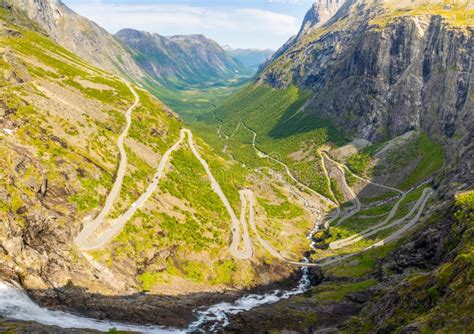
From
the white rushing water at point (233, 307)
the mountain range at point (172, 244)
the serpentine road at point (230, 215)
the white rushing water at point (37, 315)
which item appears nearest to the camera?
the white rushing water at point (37, 315)

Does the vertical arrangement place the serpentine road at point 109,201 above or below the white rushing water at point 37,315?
above

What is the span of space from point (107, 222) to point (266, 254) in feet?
181

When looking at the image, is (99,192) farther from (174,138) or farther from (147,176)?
(174,138)

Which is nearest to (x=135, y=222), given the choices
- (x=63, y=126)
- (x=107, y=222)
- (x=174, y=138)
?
(x=107, y=222)

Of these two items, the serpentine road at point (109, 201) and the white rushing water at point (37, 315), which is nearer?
the white rushing water at point (37, 315)

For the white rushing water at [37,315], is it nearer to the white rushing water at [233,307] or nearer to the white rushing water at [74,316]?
the white rushing water at [74,316]

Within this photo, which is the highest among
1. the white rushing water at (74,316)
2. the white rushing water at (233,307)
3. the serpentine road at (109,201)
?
the serpentine road at (109,201)

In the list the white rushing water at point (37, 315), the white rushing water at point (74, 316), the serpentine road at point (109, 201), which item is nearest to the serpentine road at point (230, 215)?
the serpentine road at point (109, 201)

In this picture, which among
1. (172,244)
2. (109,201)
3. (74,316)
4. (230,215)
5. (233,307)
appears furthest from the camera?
(230,215)

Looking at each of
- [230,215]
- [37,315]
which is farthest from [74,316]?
[230,215]

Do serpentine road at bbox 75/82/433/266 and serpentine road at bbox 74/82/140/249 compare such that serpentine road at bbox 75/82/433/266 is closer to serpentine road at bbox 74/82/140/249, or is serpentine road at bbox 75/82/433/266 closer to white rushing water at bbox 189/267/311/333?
serpentine road at bbox 74/82/140/249

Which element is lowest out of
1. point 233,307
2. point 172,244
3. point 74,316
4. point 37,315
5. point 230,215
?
point 233,307

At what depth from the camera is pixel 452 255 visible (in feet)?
268

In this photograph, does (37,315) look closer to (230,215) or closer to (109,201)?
(109,201)
